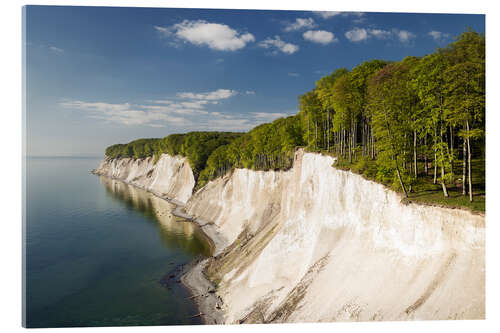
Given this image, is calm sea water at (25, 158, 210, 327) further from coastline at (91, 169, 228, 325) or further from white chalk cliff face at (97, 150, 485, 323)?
white chalk cliff face at (97, 150, 485, 323)

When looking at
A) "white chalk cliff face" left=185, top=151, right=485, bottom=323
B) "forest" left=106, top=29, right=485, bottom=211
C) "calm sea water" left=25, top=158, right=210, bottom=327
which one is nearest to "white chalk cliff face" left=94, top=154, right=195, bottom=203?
"calm sea water" left=25, top=158, right=210, bottom=327

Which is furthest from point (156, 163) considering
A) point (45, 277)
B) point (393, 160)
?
point (393, 160)

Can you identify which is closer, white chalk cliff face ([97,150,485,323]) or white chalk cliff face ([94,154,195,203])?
white chalk cliff face ([97,150,485,323])

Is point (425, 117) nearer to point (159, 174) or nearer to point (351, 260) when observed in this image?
point (351, 260)

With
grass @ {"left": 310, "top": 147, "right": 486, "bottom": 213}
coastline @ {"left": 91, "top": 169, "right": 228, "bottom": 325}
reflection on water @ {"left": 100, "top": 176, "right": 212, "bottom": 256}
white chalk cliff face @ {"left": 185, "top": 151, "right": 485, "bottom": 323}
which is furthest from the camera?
reflection on water @ {"left": 100, "top": 176, "right": 212, "bottom": 256}

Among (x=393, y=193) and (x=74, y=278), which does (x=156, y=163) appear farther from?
(x=393, y=193)

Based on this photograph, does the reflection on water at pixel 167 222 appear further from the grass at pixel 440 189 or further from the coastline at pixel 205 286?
the grass at pixel 440 189
